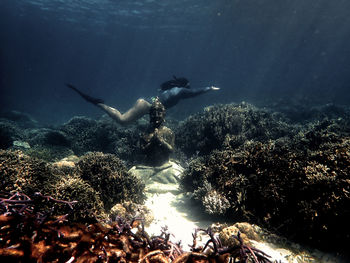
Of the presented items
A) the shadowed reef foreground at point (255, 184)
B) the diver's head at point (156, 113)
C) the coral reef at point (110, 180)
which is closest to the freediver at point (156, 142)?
the diver's head at point (156, 113)

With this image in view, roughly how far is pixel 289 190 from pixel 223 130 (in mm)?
5991

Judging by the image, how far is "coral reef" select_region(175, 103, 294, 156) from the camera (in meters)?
9.73

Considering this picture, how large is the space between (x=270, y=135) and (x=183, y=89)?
6.34m

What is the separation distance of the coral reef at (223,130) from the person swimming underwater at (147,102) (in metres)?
2.27

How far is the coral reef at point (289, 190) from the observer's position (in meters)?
3.44

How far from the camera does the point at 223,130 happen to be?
995cm

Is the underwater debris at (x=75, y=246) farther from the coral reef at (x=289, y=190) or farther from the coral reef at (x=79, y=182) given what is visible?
the coral reef at (x=289, y=190)

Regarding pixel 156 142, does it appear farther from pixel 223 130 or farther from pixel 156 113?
pixel 223 130

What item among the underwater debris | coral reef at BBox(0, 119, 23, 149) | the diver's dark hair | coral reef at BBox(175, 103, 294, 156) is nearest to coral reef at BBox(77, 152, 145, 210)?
the underwater debris

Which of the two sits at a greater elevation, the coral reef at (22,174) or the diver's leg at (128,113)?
the coral reef at (22,174)

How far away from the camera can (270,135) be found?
34.7 feet

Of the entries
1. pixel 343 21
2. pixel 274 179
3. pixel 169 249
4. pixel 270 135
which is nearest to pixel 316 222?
pixel 274 179

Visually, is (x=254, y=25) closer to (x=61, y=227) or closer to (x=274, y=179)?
(x=274, y=179)

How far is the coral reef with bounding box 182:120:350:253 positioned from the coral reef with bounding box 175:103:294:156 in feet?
11.7
